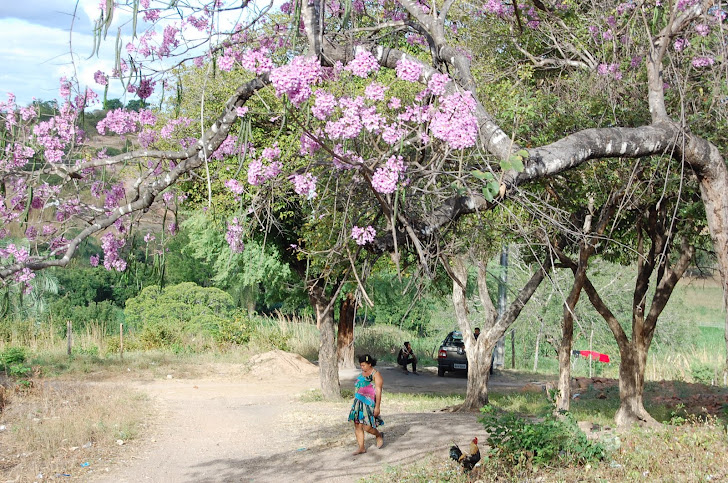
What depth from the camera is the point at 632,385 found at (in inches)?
469

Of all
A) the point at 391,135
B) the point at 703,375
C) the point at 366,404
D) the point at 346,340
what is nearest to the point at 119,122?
the point at 391,135

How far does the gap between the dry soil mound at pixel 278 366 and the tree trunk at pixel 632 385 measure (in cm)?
1009

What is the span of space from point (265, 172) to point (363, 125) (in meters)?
0.84

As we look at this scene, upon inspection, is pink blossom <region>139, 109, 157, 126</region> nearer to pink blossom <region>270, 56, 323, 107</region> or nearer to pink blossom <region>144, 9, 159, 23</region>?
pink blossom <region>144, 9, 159, 23</region>

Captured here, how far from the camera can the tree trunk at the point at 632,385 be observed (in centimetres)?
1181

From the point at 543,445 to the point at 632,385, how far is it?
5.74 m

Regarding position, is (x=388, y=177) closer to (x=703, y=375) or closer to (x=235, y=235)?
(x=235, y=235)

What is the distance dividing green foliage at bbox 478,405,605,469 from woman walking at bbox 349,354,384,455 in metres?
1.90

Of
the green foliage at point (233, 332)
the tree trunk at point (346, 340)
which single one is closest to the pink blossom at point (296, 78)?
the tree trunk at point (346, 340)

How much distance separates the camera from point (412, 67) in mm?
4691

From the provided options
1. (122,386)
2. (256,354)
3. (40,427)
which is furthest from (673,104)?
(256,354)

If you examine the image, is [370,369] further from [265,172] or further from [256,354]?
[256,354]

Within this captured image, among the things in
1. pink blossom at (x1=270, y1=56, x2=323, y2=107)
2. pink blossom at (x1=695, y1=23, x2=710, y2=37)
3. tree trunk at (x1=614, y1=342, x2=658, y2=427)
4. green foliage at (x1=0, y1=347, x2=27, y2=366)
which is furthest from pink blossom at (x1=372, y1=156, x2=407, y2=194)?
green foliage at (x1=0, y1=347, x2=27, y2=366)

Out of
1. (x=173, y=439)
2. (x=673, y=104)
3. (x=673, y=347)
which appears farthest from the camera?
(x=673, y=347)
